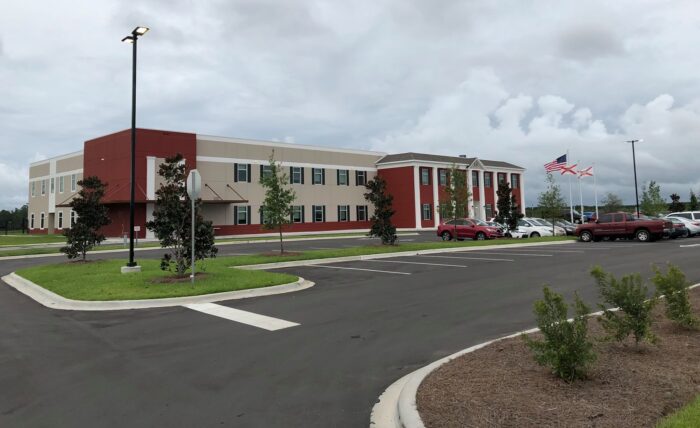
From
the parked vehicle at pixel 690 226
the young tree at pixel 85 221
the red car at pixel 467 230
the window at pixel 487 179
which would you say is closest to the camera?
the young tree at pixel 85 221

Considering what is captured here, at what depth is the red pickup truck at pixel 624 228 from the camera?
2723cm

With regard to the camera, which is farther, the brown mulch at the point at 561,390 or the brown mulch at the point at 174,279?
the brown mulch at the point at 174,279

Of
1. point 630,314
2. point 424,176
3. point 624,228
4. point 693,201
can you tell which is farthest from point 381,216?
point 693,201

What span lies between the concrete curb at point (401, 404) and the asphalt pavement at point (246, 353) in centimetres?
12

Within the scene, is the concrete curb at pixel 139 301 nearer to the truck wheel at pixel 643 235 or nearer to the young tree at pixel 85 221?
the young tree at pixel 85 221

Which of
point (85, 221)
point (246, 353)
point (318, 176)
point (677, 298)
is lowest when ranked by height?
point (246, 353)

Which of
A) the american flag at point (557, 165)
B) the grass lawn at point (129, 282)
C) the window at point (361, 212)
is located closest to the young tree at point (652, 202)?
the american flag at point (557, 165)

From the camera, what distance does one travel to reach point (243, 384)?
504cm

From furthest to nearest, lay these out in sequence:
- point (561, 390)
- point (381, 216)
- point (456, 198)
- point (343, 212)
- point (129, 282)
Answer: point (343, 212) → point (456, 198) → point (381, 216) → point (129, 282) → point (561, 390)

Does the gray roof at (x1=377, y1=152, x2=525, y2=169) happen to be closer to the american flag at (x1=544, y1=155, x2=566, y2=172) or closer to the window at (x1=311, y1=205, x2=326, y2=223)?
the window at (x1=311, y1=205, x2=326, y2=223)

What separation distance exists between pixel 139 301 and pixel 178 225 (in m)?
3.17

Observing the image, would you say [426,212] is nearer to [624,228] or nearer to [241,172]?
[241,172]

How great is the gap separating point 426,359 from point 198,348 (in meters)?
3.18

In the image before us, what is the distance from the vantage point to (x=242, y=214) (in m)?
43.7
